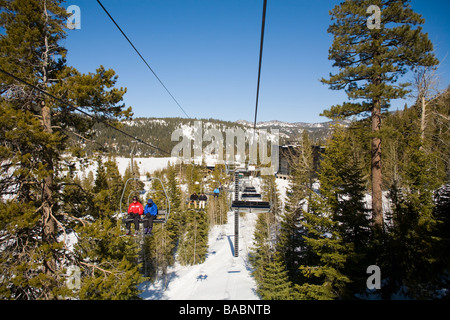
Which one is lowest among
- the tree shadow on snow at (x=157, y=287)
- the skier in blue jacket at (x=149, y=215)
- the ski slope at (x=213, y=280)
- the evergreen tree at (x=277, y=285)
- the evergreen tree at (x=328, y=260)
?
the tree shadow on snow at (x=157, y=287)

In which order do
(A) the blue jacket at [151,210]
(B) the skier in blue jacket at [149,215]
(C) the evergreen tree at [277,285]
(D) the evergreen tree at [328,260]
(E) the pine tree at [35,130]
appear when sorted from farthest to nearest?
(C) the evergreen tree at [277,285]
(D) the evergreen tree at [328,260]
(A) the blue jacket at [151,210]
(B) the skier in blue jacket at [149,215]
(E) the pine tree at [35,130]

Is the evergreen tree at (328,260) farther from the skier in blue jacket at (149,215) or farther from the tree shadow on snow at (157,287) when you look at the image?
the tree shadow on snow at (157,287)

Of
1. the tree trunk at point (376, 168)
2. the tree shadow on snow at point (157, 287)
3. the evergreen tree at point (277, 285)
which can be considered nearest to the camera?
the tree trunk at point (376, 168)

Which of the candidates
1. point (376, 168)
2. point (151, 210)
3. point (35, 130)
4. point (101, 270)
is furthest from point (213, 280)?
point (35, 130)

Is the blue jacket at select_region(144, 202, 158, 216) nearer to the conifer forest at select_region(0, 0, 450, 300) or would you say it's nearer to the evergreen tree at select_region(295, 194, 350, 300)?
the conifer forest at select_region(0, 0, 450, 300)

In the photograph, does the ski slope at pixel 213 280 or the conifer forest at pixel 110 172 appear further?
the ski slope at pixel 213 280

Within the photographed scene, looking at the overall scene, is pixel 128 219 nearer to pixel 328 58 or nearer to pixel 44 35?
pixel 44 35

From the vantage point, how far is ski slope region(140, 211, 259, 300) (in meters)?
22.5

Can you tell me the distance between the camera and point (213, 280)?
25.7 meters

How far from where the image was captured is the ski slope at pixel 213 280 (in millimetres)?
22453

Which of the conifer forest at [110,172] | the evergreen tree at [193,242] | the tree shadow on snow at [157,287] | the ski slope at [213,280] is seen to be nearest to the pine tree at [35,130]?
the conifer forest at [110,172]

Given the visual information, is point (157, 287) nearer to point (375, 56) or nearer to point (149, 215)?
point (149, 215)
